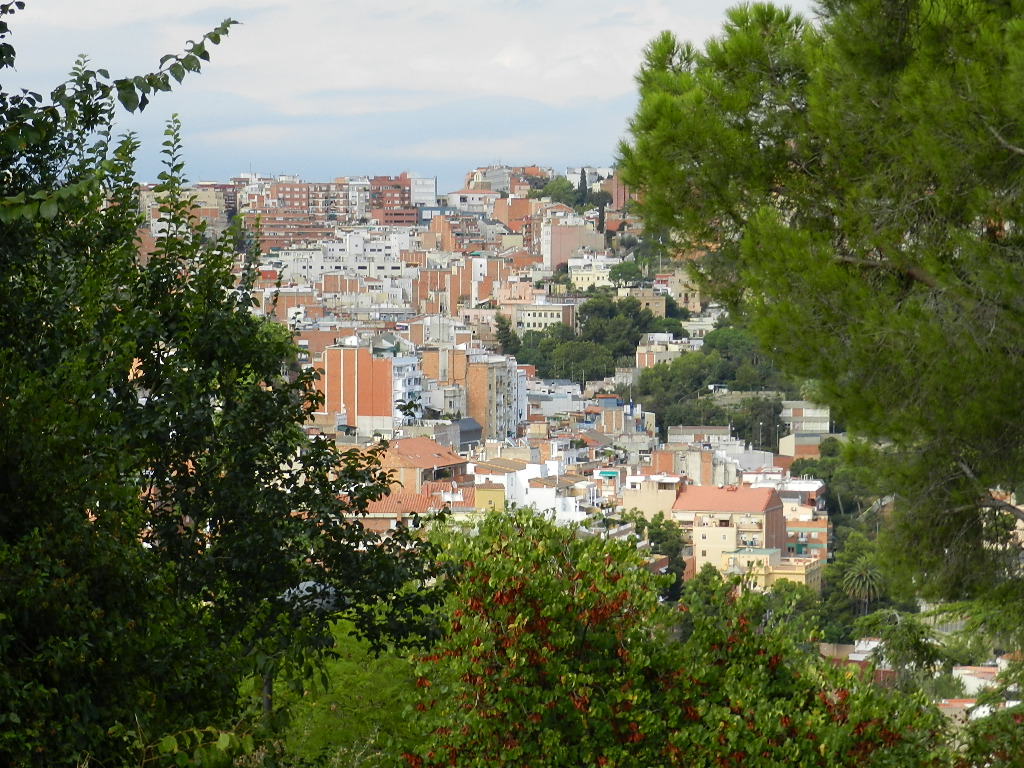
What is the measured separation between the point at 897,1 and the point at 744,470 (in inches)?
1211

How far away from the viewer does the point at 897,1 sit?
3.79m

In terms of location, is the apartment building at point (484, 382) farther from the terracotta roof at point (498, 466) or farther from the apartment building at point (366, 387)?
the terracotta roof at point (498, 466)

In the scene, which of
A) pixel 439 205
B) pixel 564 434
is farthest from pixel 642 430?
pixel 439 205

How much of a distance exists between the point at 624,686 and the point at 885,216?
1442 millimetres

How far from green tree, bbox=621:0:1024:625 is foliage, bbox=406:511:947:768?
609 mm

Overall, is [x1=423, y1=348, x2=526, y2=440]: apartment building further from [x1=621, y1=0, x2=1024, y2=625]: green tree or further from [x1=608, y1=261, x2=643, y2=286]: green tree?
[x1=621, y1=0, x2=1024, y2=625]: green tree

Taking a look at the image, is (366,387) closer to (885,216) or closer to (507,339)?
(507,339)

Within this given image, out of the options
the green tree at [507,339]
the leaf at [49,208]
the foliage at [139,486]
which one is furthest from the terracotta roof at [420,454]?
the green tree at [507,339]

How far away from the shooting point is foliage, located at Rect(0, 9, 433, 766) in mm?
2121

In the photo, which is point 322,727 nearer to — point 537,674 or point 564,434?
point 537,674

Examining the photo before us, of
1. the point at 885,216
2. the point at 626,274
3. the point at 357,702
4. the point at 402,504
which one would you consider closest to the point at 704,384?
the point at 626,274

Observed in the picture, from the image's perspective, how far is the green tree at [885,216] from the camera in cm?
354

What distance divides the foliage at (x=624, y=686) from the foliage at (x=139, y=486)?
0.32 m

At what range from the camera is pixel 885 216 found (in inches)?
151
